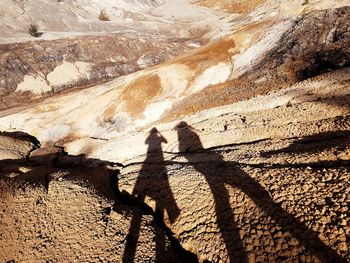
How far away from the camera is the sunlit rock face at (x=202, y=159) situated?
284 inches

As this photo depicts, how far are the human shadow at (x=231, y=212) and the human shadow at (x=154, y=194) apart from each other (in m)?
1.50

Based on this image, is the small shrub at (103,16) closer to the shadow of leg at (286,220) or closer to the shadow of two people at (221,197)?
the shadow of two people at (221,197)

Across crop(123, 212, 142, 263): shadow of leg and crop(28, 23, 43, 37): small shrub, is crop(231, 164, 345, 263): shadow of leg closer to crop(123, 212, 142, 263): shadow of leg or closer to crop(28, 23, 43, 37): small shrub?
crop(123, 212, 142, 263): shadow of leg

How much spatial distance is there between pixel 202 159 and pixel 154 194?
3014mm

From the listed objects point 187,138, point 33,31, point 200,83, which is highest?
point 33,31

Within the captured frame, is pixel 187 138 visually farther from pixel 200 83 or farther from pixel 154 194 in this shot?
pixel 200 83

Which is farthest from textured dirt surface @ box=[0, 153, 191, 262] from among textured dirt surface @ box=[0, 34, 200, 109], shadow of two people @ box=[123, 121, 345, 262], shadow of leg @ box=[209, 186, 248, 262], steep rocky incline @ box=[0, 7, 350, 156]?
textured dirt surface @ box=[0, 34, 200, 109]

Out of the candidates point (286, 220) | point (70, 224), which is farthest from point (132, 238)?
point (286, 220)

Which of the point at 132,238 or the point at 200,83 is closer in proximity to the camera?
the point at 132,238

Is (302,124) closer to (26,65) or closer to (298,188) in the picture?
(298,188)

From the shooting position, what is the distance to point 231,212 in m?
7.89

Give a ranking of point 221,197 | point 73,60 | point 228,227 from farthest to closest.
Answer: point 73,60 → point 221,197 → point 228,227

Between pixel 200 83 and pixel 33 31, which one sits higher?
pixel 33 31

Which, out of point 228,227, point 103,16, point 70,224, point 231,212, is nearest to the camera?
point 228,227
